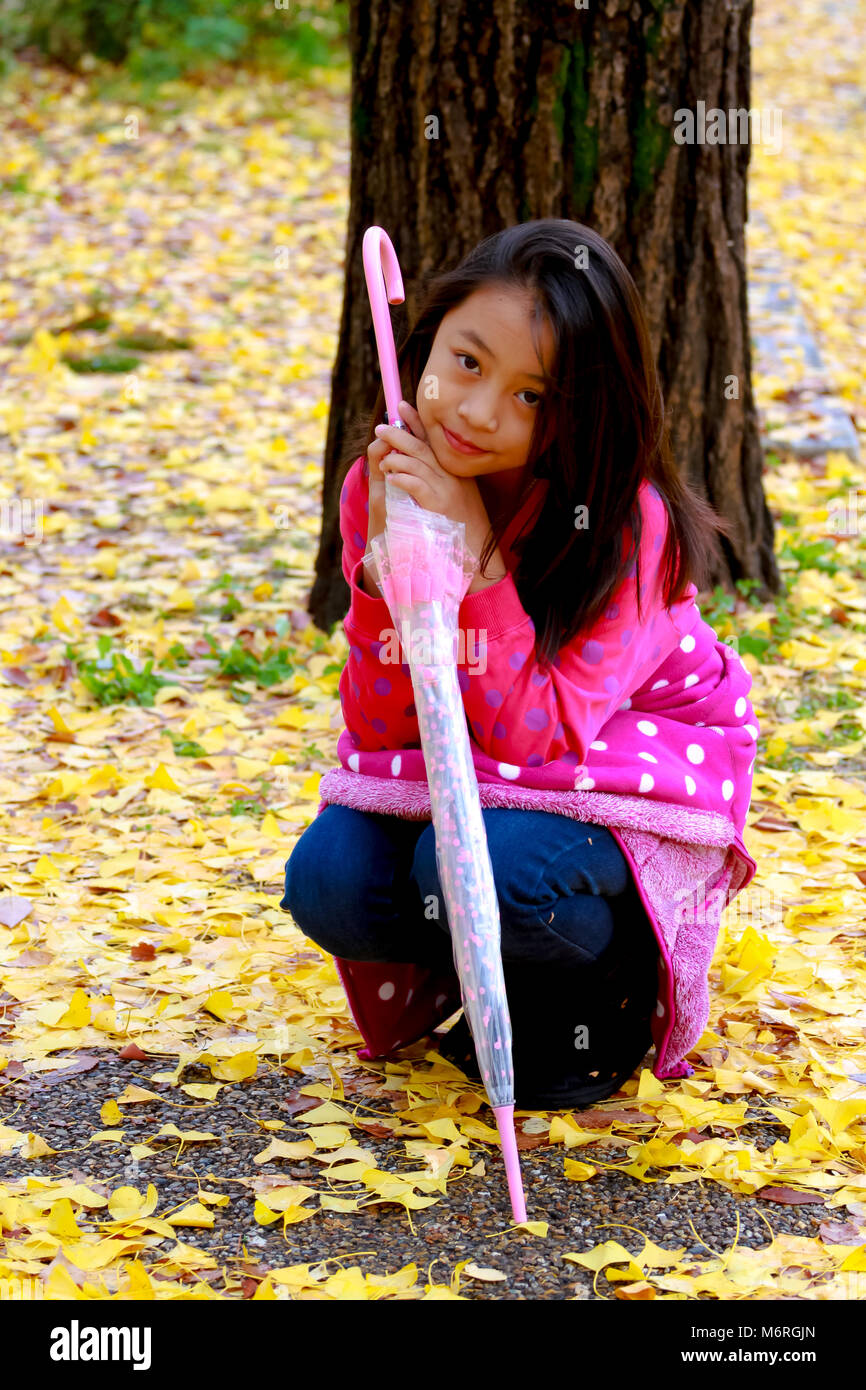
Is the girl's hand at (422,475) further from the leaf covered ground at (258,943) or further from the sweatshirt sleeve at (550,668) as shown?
the leaf covered ground at (258,943)

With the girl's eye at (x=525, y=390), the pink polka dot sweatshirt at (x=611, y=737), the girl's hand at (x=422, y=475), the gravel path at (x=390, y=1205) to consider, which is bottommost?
the gravel path at (x=390, y=1205)

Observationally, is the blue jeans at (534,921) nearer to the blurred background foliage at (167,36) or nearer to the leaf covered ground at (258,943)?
the leaf covered ground at (258,943)

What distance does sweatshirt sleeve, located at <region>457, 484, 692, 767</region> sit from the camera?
182 centimetres

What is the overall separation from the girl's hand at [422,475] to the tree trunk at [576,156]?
1211mm

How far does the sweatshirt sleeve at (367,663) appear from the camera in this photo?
1.86 m

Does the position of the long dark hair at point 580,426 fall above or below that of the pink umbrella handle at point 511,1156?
above

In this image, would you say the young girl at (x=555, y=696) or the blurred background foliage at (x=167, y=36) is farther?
the blurred background foliage at (x=167, y=36)

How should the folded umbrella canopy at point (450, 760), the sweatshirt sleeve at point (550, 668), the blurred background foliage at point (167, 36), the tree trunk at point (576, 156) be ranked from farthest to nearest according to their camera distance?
the blurred background foliage at point (167, 36) → the tree trunk at point (576, 156) → the sweatshirt sleeve at point (550, 668) → the folded umbrella canopy at point (450, 760)

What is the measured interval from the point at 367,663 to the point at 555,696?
245mm

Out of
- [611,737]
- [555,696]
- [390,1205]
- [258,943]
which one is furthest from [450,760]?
[258,943]

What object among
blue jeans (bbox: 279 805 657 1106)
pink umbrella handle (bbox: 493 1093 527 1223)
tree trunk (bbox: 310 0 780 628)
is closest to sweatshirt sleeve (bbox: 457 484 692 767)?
blue jeans (bbox: 279 805 657 1106)

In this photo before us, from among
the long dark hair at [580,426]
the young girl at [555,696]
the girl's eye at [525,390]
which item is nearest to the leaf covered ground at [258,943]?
the young girl at [555,696]

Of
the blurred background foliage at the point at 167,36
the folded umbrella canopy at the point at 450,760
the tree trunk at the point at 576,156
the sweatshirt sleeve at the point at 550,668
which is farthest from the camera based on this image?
the blurred background foliage at the point at 167,36

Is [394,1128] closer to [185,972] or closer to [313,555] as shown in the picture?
[185,972]
